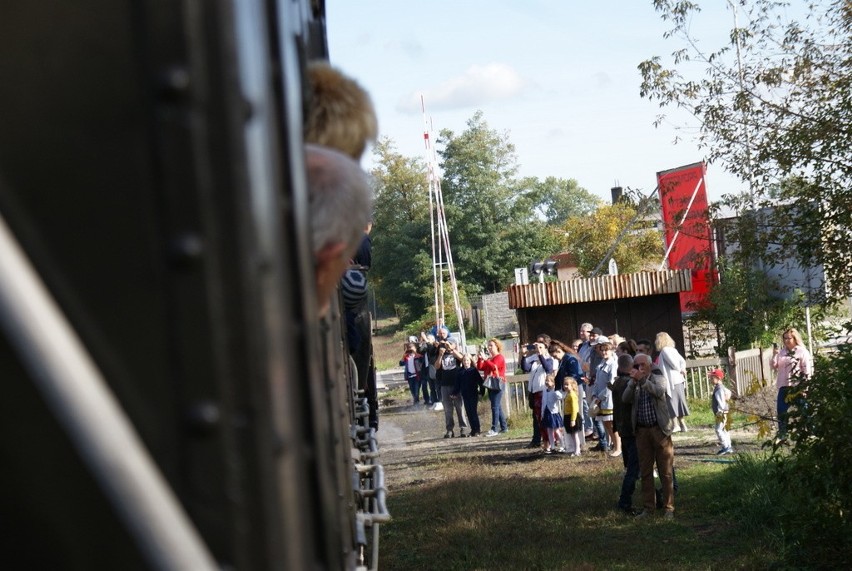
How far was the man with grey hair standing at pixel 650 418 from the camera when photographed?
11188 millimetres

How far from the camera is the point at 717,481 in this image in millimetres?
12938

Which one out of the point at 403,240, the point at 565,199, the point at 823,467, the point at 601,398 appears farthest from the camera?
the point at 565,199

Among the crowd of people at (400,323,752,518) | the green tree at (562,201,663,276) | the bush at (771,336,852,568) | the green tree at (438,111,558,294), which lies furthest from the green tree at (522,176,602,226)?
the bush at (771,336,852,568)

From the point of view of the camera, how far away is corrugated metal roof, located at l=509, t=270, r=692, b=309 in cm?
2477

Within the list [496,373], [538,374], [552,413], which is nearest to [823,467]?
[552,413]

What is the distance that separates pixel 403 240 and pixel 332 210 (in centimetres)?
6307

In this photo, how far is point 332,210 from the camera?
174 centimetres

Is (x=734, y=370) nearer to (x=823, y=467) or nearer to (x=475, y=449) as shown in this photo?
(x=475, y=449)

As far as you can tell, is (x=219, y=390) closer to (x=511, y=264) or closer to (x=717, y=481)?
(x=717, y=481)

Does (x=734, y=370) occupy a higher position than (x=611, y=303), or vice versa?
(x=611, y=303)

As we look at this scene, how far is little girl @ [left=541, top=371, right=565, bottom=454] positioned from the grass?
115cm

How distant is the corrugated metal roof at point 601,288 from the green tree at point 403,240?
3703cm

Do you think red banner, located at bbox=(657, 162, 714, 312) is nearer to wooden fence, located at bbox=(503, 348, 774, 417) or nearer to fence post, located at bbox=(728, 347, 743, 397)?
fence post, located at bbox=(728, 347, 743, 397)

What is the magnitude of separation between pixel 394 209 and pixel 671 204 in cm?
5168
